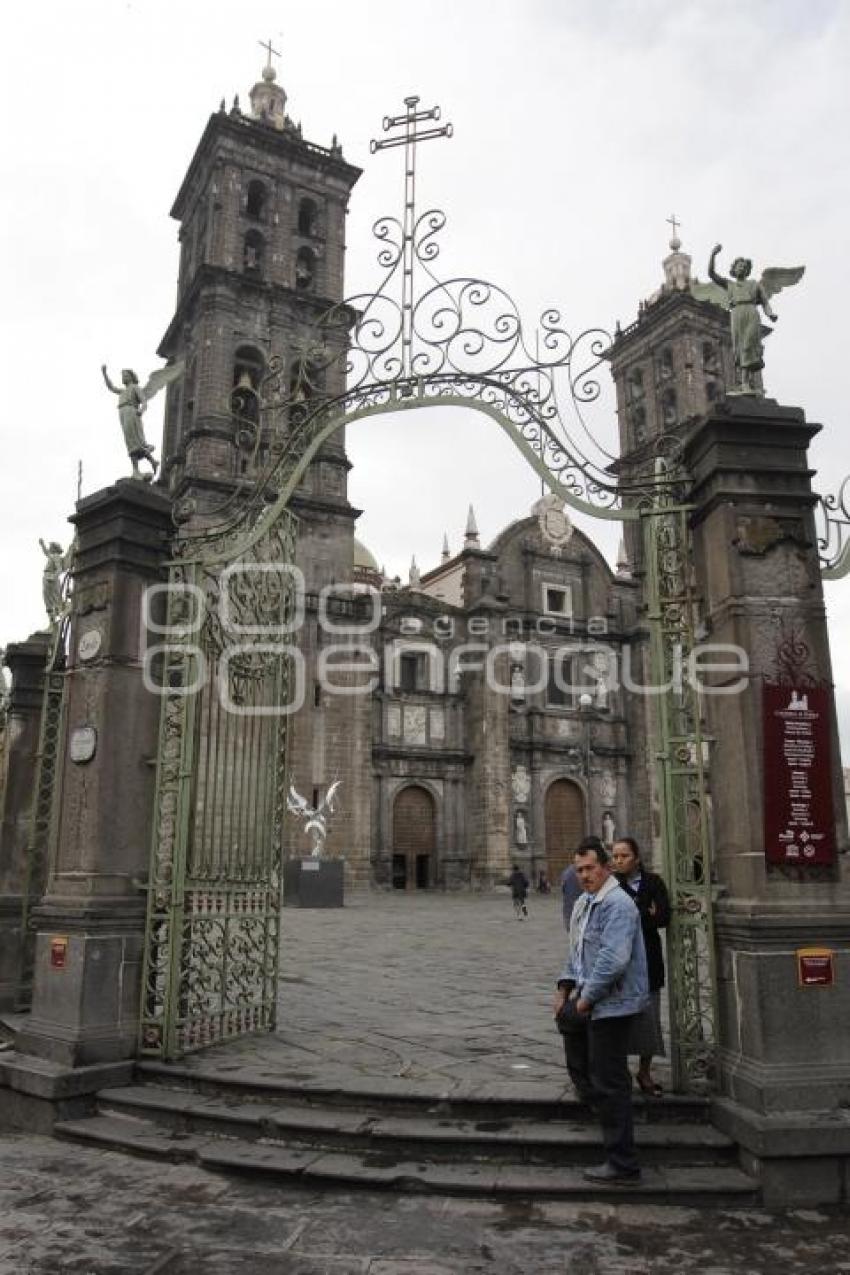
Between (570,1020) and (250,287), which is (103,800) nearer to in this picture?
(570,1020)

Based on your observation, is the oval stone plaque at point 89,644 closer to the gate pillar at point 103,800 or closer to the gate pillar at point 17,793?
the gate pillar at point 103,800

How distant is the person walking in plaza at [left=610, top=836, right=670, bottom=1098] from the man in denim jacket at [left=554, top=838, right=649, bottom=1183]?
50 cm

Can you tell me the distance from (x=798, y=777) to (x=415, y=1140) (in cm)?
292

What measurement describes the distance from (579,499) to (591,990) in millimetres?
3511

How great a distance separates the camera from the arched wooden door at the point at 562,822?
127 ft

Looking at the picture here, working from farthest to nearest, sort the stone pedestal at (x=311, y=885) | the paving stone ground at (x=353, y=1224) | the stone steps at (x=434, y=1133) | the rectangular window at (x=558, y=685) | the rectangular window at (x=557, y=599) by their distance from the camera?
the rectangular window at (x=557, y=599) → the rectangular window at (x=558, y=685) → the stone pedestal at (x=311, y=885) → the stone steps at (x=434, y=1133) → the paving stone ground at (x=353, y=1224)

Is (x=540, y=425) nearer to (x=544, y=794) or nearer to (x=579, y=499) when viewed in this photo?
(x=579, y=499)

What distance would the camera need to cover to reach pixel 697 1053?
5.84 metres

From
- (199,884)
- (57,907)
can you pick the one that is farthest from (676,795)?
(57,907)

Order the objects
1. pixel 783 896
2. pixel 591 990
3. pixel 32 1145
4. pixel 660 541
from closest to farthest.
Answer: pixel 591 990 < pixel 783 896 < pixel 32 1145 < pixel 660 541

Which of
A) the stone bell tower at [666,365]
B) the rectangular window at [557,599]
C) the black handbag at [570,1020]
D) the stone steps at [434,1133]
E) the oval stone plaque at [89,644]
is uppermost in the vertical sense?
the stone bell tower at [666,365]

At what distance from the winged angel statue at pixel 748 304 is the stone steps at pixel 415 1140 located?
452 cm

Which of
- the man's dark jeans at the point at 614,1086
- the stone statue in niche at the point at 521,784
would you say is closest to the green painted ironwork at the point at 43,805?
the man's dark jeans at the point at 614,1086

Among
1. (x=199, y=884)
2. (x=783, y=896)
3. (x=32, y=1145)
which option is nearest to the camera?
(x=783, y=896)
